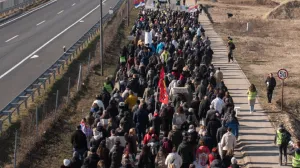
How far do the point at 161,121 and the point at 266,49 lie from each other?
29.2 meters

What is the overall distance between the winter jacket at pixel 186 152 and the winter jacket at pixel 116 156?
5.06 feet

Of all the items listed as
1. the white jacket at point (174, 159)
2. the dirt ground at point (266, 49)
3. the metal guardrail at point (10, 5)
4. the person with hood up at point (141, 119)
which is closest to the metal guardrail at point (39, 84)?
the person with hood up at point (141, 119)

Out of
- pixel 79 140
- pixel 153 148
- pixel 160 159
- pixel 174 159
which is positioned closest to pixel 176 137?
pixel 153 148

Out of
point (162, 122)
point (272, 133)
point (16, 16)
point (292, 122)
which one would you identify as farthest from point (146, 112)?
point (16, 16)

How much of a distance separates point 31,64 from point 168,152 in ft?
67.1

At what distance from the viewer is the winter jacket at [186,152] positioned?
1611cm

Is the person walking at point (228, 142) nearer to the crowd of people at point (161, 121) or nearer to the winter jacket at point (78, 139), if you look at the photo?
the crowd of people at point (161, 121)

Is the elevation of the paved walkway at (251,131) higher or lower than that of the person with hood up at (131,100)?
lower

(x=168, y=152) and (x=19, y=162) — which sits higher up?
(x=168, y=152)

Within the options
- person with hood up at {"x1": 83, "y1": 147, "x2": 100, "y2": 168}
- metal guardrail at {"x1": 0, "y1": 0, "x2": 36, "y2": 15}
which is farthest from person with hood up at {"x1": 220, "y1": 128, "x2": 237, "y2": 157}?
metal guardrail at {"x1": 0, "y1": 0, "x2": 36, "y2": 15}

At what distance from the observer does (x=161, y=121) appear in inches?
759

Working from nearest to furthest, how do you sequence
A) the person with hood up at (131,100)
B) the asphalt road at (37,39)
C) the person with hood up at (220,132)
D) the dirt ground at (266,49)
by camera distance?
the person with hood up at (220,132), the person with hood up at (131,100), the dirt ground at (266,49), the asphalt road at (37,39)

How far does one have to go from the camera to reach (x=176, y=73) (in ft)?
82.9

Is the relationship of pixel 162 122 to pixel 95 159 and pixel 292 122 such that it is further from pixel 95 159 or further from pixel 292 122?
pixel 292 122
